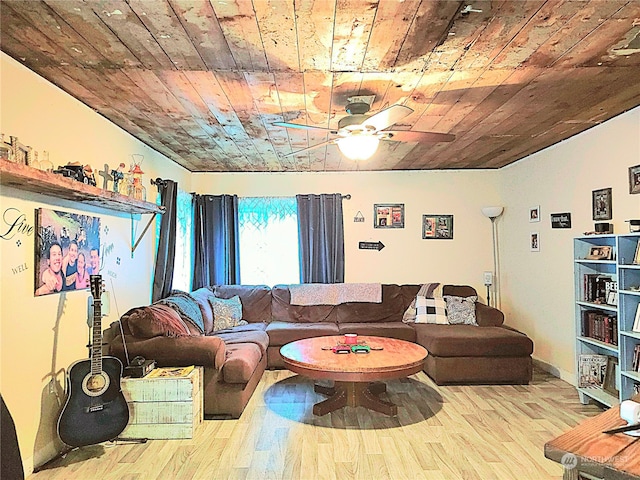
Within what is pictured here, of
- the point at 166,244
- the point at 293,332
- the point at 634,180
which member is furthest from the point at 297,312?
Result: the point at 634,180

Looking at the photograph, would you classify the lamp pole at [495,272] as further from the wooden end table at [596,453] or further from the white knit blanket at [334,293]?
the wooden end table at [596,453]

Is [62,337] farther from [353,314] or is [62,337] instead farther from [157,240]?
[353,314]

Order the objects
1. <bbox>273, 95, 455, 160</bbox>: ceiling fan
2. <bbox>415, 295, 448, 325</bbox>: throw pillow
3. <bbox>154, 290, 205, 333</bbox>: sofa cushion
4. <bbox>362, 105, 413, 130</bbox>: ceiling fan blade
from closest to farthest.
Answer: <bbox>362, 105, 413, 130</bbox>: ceiling fan blade → <bbox>273, 95, 455, 160</bbox>: ceiling fan → <bbox>154, 290, 205, 333</bbox>: sofa cushion → <bbox>415, 295, 448, 325</bbox>: throw pillow

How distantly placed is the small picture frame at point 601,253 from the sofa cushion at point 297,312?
9.63 feet

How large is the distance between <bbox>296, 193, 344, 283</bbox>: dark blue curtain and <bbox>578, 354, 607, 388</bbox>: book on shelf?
3.04 metres

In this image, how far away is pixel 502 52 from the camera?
267cm

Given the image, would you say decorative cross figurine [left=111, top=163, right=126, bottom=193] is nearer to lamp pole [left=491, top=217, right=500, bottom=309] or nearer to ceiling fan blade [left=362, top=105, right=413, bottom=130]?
ceiling fan blade [left=362, top=105, right=413, bottom=130]

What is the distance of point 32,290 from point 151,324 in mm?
1082

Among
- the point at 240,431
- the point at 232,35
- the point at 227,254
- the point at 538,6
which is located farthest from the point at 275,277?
the point at 538,6

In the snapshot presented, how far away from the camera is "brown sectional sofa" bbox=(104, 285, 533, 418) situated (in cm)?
394

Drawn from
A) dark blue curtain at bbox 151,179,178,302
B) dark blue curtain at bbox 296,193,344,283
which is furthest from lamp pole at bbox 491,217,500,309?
dark blue curtain at bbox 151,179,178,302

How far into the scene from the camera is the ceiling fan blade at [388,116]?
293 centimetres

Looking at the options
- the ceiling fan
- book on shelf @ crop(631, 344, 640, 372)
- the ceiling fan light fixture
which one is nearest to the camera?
the ceiling fan

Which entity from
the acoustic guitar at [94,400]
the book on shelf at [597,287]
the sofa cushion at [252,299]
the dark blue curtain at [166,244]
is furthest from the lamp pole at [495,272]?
the acoustic guitar at [94,400]
